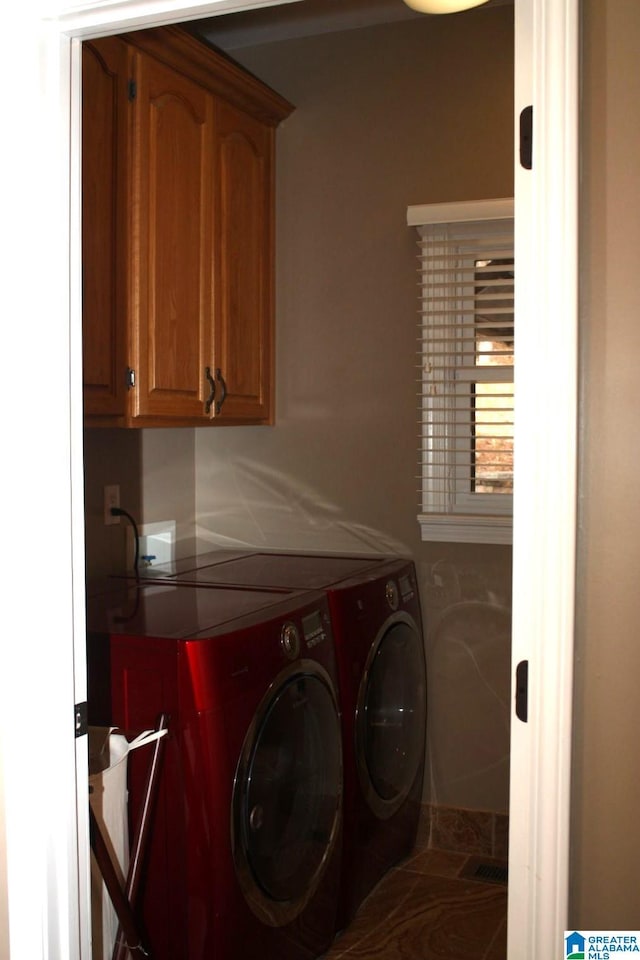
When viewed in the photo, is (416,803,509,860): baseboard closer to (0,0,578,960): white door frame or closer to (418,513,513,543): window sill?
(418,513,513,543): window sill

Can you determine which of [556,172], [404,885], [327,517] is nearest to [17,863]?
[556,172]

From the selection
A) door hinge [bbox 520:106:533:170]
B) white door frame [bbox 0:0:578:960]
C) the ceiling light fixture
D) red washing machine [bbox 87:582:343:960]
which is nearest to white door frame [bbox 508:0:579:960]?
door hinge [bbox 520:106:533:170]

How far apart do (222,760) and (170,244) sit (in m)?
1.38

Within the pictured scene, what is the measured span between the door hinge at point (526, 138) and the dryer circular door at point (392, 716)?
176 centimetres

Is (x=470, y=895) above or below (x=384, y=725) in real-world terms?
below

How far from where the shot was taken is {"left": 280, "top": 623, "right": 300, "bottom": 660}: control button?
7.43 feet

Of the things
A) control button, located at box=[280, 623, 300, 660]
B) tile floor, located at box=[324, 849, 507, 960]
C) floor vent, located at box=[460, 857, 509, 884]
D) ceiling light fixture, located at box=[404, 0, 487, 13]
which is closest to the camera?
control button, located at box=[280, 623, 300, 660]

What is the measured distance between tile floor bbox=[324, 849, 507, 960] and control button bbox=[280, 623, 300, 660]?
90 centimetres

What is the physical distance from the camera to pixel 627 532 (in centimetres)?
124

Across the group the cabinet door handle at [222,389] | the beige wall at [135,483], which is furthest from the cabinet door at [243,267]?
the beige wall at [135,483]

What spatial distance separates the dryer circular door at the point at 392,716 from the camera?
2.79 meters

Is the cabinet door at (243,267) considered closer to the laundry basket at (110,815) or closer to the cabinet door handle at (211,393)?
the cabinet door handle at (211,393)

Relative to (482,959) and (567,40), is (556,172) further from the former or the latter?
(482,959)

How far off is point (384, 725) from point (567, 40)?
214cm
